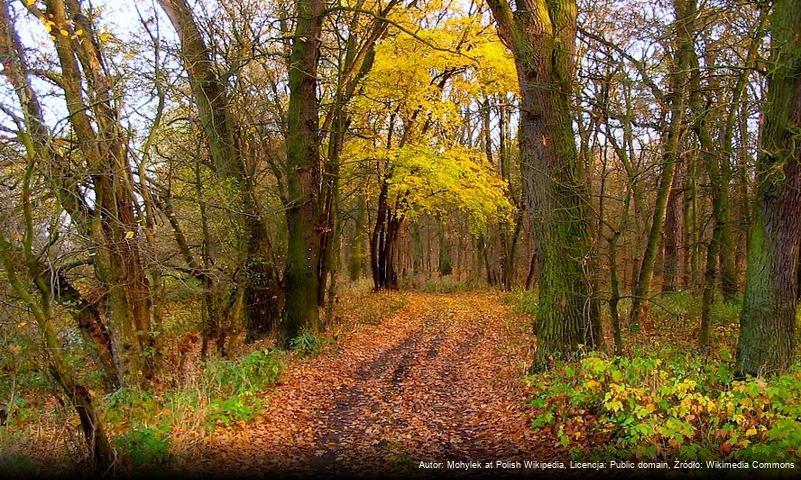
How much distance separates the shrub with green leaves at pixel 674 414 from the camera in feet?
14.5

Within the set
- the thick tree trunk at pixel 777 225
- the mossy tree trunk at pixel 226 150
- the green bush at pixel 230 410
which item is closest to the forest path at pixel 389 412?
the green bush at pixel 230 410

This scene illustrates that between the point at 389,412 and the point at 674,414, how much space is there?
345 centimetres

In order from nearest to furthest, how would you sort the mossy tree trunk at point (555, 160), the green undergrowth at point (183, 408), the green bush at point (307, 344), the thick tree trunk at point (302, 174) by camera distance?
the green undergrowth at point (183, 408) < the mossy tree trunk at point (555, 160) < the green bush at point (307, 344) < the thick tree trunk at point (302, 174)

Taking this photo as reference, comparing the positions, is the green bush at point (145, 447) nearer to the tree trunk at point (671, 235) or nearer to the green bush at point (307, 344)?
the green bush at point (307, 344)

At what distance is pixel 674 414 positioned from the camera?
15.5 ft

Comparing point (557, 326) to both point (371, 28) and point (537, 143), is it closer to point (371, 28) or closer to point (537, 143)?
point (537, 143)

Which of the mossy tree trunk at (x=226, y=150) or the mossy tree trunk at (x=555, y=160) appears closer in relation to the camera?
the mossy tree trunk at (x=555, y=160)

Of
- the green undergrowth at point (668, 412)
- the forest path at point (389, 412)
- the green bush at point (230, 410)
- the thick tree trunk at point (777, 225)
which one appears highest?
the thick tree trunk at point (777, 225)

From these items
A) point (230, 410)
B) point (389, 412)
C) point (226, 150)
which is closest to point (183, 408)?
point (230, 410)

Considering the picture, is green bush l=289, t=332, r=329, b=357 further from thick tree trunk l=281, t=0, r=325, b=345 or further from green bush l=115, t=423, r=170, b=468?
green bush l=115, t=423, r=170, b=468

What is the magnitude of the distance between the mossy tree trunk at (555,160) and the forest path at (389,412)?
1.26 m

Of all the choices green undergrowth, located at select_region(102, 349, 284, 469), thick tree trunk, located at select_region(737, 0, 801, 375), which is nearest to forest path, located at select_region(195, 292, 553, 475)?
green undergrowth, located at select_region(102, 349, 284, 469)

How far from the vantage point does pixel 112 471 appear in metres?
4.41

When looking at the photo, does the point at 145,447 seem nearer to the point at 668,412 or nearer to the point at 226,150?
the point at 668,412
